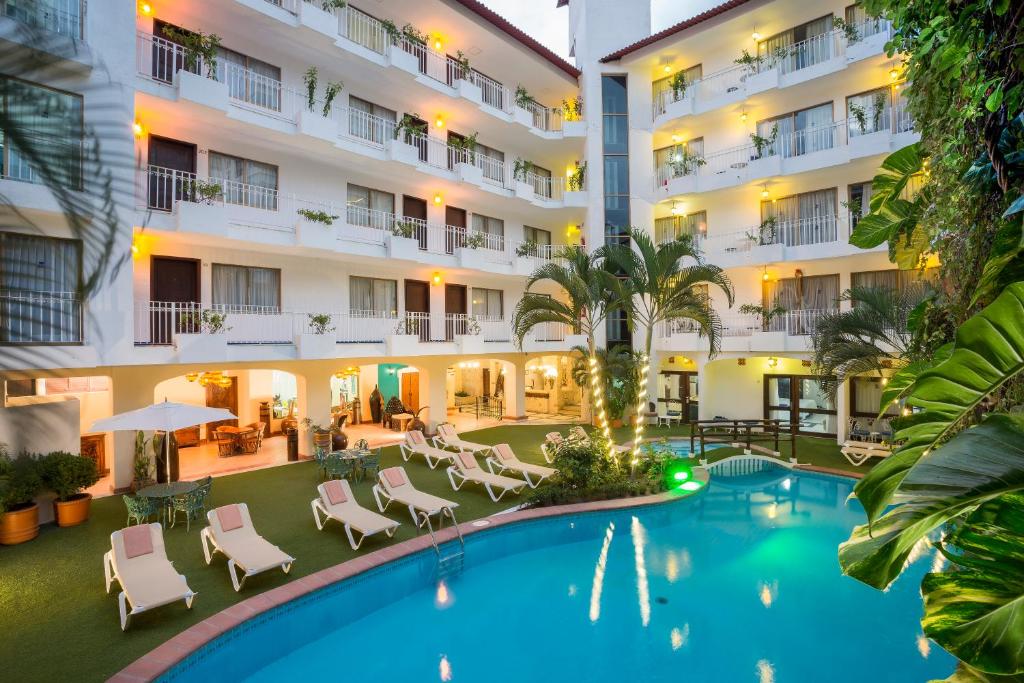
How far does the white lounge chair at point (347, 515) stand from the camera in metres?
9.12

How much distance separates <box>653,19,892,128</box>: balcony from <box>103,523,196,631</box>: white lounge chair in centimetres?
2056

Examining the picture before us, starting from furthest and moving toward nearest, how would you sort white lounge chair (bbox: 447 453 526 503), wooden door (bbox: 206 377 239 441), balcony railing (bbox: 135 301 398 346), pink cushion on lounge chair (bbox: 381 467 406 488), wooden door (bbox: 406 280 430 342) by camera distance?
1. wooden door (bbox: 406 280 430 342)
2. wooden door (bbox: 206 377 239 441)
3. balcony railing (bbox: 135 301 398 346)
4. white lounge chair (bbox: 447 453 526 503)
5. pink cushion on lounge chair (bbox: 381 467 406 488)

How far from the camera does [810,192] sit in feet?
62.5

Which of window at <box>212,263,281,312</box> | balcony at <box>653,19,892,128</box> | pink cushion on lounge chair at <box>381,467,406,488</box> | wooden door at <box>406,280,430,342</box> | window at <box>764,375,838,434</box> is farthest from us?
window at <box>764,375,838,434</box>

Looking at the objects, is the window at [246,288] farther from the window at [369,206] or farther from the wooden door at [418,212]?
the wooden door at [418,212]

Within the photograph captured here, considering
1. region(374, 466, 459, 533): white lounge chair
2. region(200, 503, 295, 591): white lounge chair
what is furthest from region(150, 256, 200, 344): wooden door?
region(374, 466, 459, 533): white lounge chair

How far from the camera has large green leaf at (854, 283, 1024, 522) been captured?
5.37 ft

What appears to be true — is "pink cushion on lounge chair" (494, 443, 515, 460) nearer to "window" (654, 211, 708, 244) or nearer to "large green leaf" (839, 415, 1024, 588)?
"window" (654, 211, 708, 244)

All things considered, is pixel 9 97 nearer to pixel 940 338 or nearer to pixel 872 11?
pixel 872 11

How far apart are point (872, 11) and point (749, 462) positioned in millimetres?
13513

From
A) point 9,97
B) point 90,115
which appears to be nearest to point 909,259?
point 9,97

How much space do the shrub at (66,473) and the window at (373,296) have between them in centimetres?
848

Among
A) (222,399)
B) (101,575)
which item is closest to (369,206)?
(222,399)

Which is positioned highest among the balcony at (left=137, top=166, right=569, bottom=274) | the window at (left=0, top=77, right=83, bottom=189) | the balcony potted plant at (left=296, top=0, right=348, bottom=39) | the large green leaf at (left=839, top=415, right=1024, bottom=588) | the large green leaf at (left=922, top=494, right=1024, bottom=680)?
the balcony potted plant at (left=296, top=0, right=348, bottom=39)
